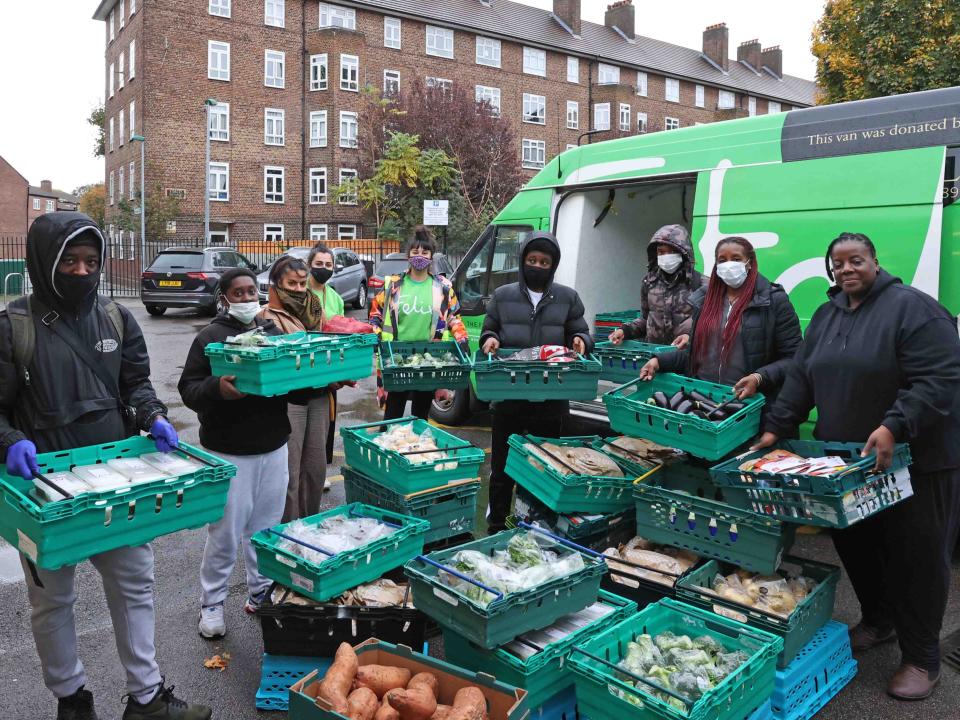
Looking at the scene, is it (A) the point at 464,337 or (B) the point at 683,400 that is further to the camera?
(A) the point at 464,337

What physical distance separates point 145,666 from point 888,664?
11.8ft

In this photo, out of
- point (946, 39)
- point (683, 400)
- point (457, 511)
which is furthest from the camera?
point (946, 39)

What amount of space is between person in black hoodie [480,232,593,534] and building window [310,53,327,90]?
33691mm

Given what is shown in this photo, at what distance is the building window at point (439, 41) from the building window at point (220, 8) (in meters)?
9.68

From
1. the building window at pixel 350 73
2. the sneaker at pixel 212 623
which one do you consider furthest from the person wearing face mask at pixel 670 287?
the building window at pixel 350 73

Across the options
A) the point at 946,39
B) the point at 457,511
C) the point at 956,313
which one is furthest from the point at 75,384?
the point at 946,39

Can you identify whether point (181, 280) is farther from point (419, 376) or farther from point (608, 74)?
point (608, 74)

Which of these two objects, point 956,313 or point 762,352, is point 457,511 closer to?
point 762,352

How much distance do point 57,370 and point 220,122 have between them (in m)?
34.5

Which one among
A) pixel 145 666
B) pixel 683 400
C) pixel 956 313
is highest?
pixel 956 313

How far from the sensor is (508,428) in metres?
5.39

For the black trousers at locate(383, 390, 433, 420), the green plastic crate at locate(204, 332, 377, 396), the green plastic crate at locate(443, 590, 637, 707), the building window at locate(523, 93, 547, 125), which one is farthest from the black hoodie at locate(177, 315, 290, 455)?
the building window at locate(523, 93, 547, 125)

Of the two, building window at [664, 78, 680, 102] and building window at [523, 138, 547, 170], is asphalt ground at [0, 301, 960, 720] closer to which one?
building window at [523, 138, 547, 170]

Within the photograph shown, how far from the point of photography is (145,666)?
3229 mm
